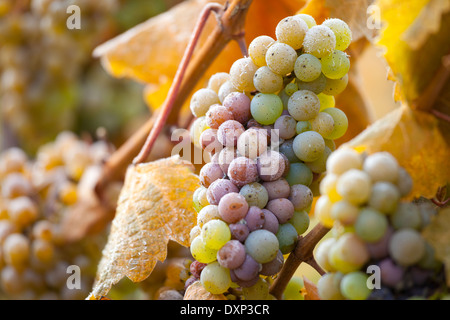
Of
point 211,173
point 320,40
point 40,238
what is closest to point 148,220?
point 211,173

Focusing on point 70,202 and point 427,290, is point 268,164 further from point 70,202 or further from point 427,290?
point 70,202

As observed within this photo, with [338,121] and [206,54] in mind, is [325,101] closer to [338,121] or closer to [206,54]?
[338,121]

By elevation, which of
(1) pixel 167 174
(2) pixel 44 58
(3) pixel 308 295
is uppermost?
(2) pixel 44 58

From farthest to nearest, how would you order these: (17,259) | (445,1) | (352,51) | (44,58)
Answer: (44,58) → (17,259) → (352,51) → (445,1)

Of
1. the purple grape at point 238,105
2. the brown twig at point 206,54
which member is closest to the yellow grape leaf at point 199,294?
the purple grape at point 238,105

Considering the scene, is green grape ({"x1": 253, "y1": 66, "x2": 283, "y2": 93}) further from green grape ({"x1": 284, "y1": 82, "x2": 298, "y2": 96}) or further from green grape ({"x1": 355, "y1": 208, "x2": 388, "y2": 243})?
green grape ({"x1": 355, "y1": 208, "x2": 388, "y2": 243})

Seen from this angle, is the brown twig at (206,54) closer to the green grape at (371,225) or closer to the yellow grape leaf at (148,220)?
the yellow grape leaf at (148,220)

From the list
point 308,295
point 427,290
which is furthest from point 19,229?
point 427,290
